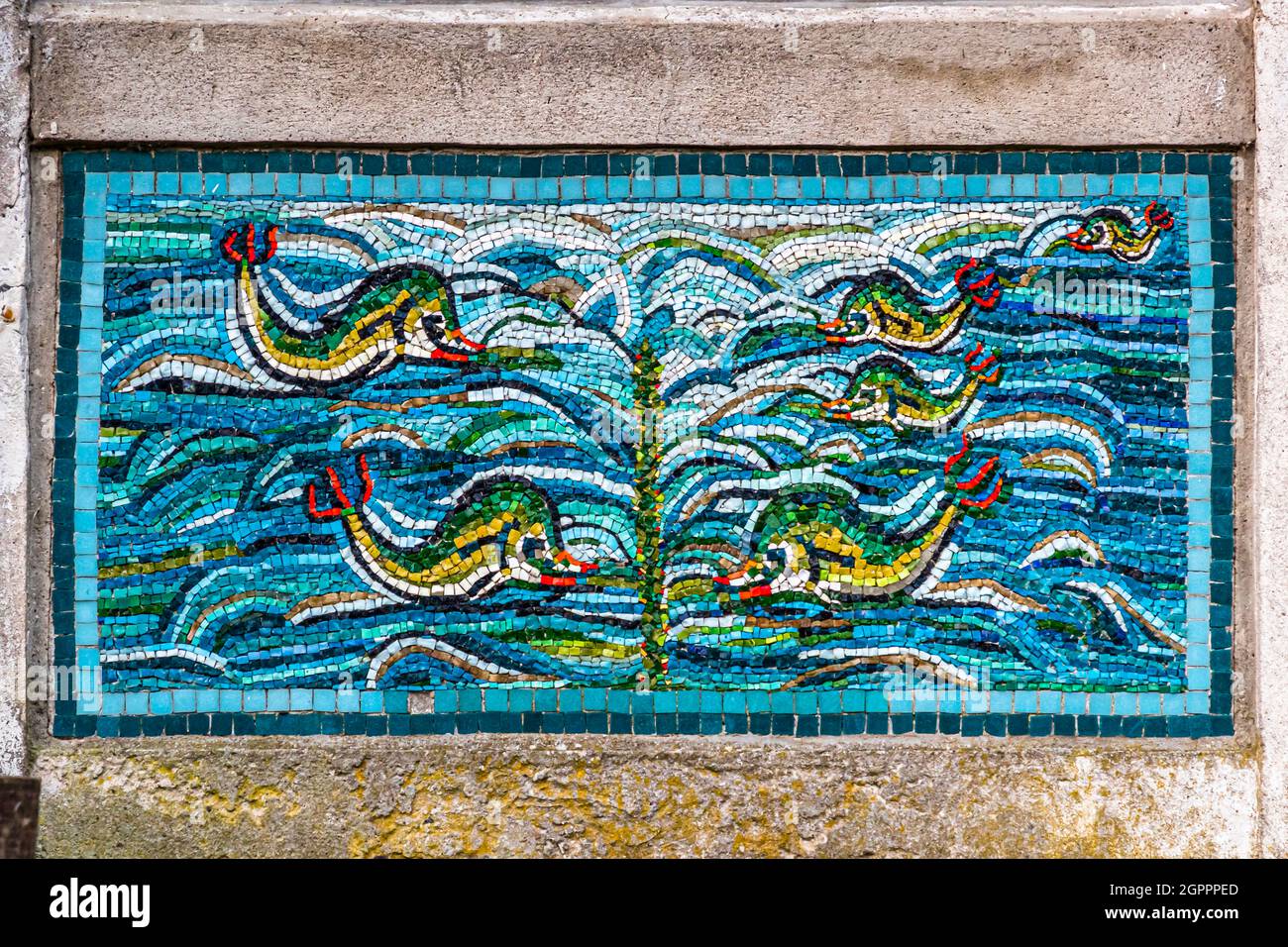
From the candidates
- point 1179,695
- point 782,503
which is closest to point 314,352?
point 782,503

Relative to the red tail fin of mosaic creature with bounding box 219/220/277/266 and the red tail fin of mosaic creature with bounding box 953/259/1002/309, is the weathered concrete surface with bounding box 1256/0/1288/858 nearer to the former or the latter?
the red tail fin of mosaic creature with bounding box 953/259/1002/309

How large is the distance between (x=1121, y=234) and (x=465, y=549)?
2137 millimetres

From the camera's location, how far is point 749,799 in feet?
14.7

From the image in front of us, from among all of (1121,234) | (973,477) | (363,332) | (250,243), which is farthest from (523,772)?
(1121,234)

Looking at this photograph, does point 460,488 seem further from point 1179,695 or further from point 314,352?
point 1179,695

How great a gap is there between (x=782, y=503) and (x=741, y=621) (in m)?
0.36

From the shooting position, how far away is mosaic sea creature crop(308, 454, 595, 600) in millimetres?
4508

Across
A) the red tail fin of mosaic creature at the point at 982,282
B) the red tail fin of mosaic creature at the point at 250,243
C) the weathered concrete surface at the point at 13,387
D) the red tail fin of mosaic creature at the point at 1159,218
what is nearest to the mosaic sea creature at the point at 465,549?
the red tail fin of mosaic creature at the point at 250,243

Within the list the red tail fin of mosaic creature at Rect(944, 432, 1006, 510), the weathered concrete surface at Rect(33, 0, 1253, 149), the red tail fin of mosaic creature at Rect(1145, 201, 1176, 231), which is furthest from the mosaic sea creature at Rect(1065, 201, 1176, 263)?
the red tail fin of mosaic creature at Rect(944, 432, 1006, 510)

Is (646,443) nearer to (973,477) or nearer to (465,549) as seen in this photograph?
(465,549)

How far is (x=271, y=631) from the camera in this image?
14.8ft

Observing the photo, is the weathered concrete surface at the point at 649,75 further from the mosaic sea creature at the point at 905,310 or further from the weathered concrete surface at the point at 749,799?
the weathered concrete surface at the point at 749,799

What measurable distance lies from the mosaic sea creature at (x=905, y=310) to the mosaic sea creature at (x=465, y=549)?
102 cm

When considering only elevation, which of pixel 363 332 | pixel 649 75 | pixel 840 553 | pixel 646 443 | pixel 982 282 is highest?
pixel 649 75
